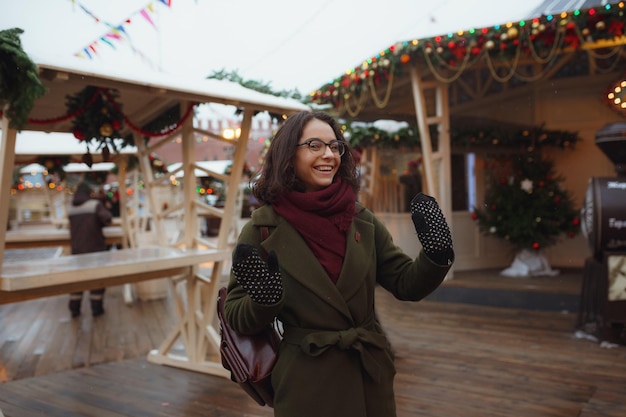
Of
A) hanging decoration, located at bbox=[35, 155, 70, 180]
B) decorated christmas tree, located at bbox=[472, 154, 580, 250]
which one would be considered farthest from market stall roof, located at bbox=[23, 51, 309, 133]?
decorated christmas tree, located at bbox=[472, 154, 580, 250]

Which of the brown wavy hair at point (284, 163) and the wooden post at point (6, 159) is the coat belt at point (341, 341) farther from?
the wooden post at point (6, 159)

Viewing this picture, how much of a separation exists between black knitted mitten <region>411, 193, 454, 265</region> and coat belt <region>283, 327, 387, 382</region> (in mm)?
307

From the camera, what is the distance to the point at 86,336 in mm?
5988

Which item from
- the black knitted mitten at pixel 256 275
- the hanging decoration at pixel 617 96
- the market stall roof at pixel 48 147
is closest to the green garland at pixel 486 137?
the hanging decoration at pixel 617 96

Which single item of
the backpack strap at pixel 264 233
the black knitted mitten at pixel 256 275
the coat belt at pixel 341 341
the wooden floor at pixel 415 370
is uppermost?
the backpack strap at pixel 264 233

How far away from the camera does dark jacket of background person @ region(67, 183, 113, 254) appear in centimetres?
710

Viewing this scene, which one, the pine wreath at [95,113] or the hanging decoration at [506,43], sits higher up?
the hanging decoration at [506,43]

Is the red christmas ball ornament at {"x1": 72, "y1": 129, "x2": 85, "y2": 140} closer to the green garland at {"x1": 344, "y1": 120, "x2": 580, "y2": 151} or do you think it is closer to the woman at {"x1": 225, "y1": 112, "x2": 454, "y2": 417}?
the woman at {"x1": 225, "y1": 112, "x2": 454, "y2": 417}

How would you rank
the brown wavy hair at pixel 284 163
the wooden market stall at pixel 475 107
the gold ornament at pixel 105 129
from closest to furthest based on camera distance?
the brown wavy hair at pixel 284 163 < the gold ornament at pixel 105 129 < the wooden market stall at pixel 475 107

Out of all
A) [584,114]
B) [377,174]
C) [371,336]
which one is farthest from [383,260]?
[584,114]

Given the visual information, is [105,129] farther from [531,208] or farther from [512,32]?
[531,208]

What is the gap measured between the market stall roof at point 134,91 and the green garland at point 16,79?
0.51 feet

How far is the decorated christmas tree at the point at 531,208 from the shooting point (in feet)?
24.8

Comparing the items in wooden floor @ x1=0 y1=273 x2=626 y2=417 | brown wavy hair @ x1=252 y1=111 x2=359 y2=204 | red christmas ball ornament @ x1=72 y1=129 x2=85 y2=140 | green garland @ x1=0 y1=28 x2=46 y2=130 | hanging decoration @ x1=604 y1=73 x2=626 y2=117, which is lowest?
wooden floor @ x1=0 y1=273 x2=626 y2=417
